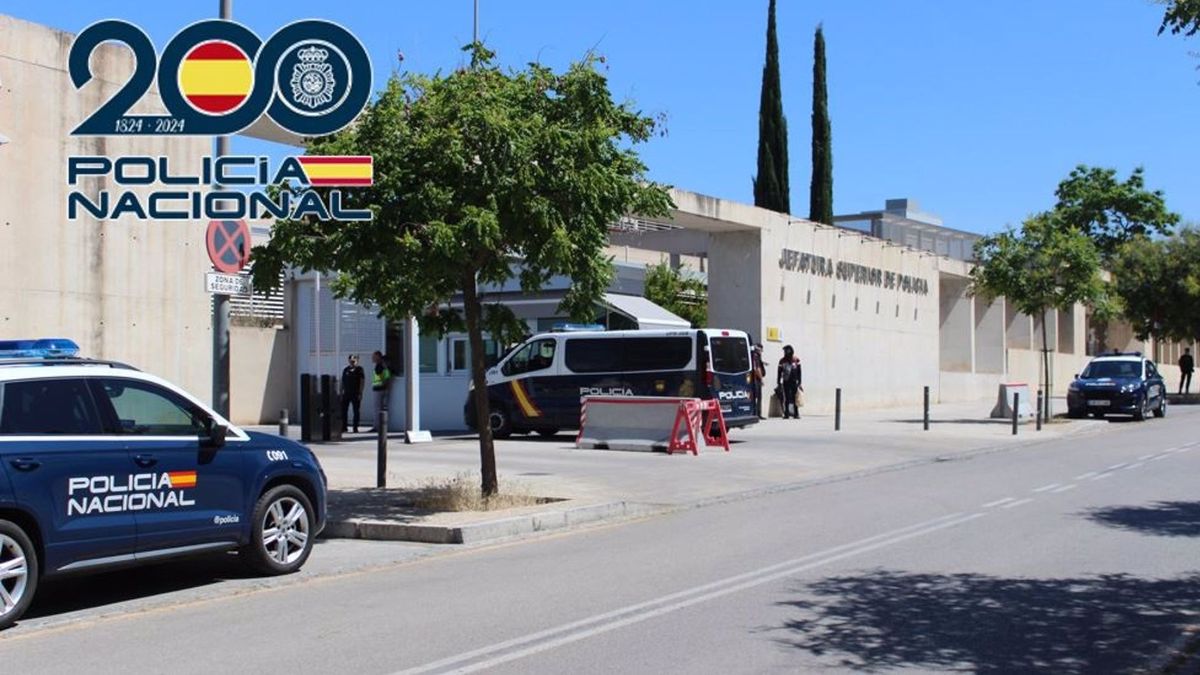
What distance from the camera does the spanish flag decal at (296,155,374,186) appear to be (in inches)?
495

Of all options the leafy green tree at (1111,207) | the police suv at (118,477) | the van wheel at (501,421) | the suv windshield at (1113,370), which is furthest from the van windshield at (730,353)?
the leafy green tree at (1111,207)

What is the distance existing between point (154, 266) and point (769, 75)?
3808cm

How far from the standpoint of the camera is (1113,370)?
34.3 metres

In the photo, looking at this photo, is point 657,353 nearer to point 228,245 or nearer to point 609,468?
point 609,468

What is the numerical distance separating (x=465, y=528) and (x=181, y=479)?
3.47 meters

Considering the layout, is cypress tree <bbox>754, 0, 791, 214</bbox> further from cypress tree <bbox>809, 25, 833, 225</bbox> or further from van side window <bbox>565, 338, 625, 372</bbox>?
van side window <bbox>565, 338, 625, 372</bbox>

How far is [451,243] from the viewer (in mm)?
12234

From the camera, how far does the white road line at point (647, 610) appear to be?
23.5ft

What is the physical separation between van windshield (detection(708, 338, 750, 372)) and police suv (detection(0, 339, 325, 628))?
14.6 meters

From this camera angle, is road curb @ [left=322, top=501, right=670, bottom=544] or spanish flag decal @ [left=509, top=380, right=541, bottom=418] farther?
spanish flag decal @ [left=509, top=380, right=541, bottom=418]

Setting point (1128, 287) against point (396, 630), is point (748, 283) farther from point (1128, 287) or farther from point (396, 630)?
point (396, 630)

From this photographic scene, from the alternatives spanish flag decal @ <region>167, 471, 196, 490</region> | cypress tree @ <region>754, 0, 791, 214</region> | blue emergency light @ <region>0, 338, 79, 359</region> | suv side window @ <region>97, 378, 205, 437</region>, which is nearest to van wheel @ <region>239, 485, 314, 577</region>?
spanish flag decal @ <region>167, 471, 196, 490</region>

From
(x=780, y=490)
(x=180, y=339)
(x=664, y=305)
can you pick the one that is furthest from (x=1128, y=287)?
(x=180, y=339)

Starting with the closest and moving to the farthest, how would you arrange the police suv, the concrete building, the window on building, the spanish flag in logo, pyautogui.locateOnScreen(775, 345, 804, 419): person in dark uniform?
the police suv → the spanish flag in logo → the window on building → pyautogui.locateOnScreen(775, 345, 804, 419): person in dark uniform → the concrete building
